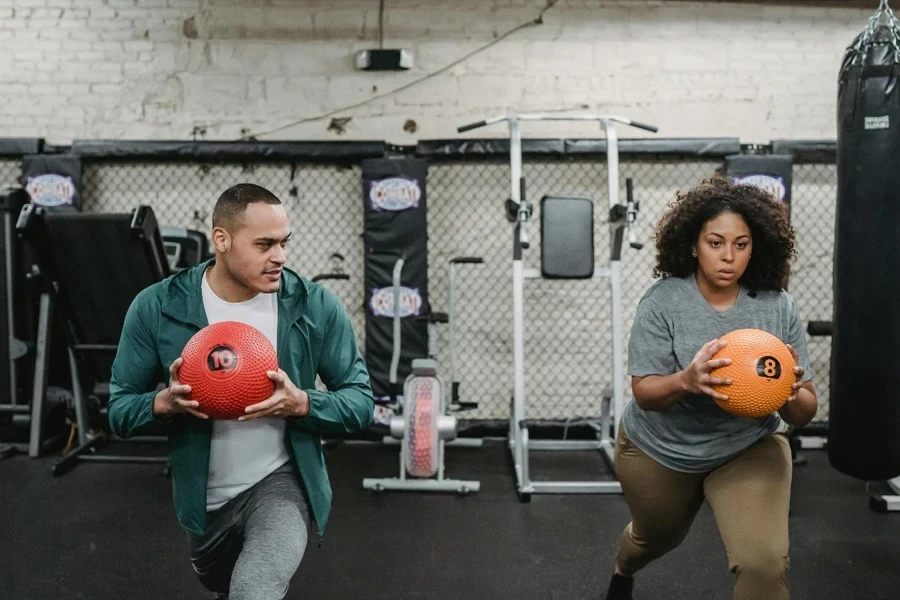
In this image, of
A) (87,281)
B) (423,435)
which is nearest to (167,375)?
(423,435)

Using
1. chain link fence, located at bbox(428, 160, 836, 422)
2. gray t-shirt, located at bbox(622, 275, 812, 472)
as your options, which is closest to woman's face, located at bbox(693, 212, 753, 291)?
gray t-shirt, located at bbox(622, 275, 812, 472)

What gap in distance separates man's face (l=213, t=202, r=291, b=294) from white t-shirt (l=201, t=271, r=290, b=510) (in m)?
0.13

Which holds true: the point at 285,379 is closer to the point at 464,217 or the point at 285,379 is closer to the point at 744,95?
the point at 464,217

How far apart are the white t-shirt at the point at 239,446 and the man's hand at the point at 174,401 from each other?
0.18m

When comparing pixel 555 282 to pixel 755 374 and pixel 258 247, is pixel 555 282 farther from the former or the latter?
pixel 258 247

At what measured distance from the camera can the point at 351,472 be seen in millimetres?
4336

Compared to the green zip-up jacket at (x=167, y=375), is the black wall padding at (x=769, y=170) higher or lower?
higher

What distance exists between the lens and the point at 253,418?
5.69 feet

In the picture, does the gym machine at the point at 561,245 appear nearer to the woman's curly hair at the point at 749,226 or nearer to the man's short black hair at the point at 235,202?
the woman's curly hair at the point at 749,226

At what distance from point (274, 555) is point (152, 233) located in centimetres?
283

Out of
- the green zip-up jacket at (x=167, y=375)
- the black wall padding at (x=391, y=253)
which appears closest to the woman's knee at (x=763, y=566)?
the green zip-up jacket at (x=167, y=375)

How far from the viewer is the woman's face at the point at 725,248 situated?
196 centimetres

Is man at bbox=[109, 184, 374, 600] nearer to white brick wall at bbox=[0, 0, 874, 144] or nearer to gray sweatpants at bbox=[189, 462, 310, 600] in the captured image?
gray sweatpants at bbox=[189, 462, 310, 600]

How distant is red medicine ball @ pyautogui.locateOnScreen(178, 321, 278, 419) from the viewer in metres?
1.63
